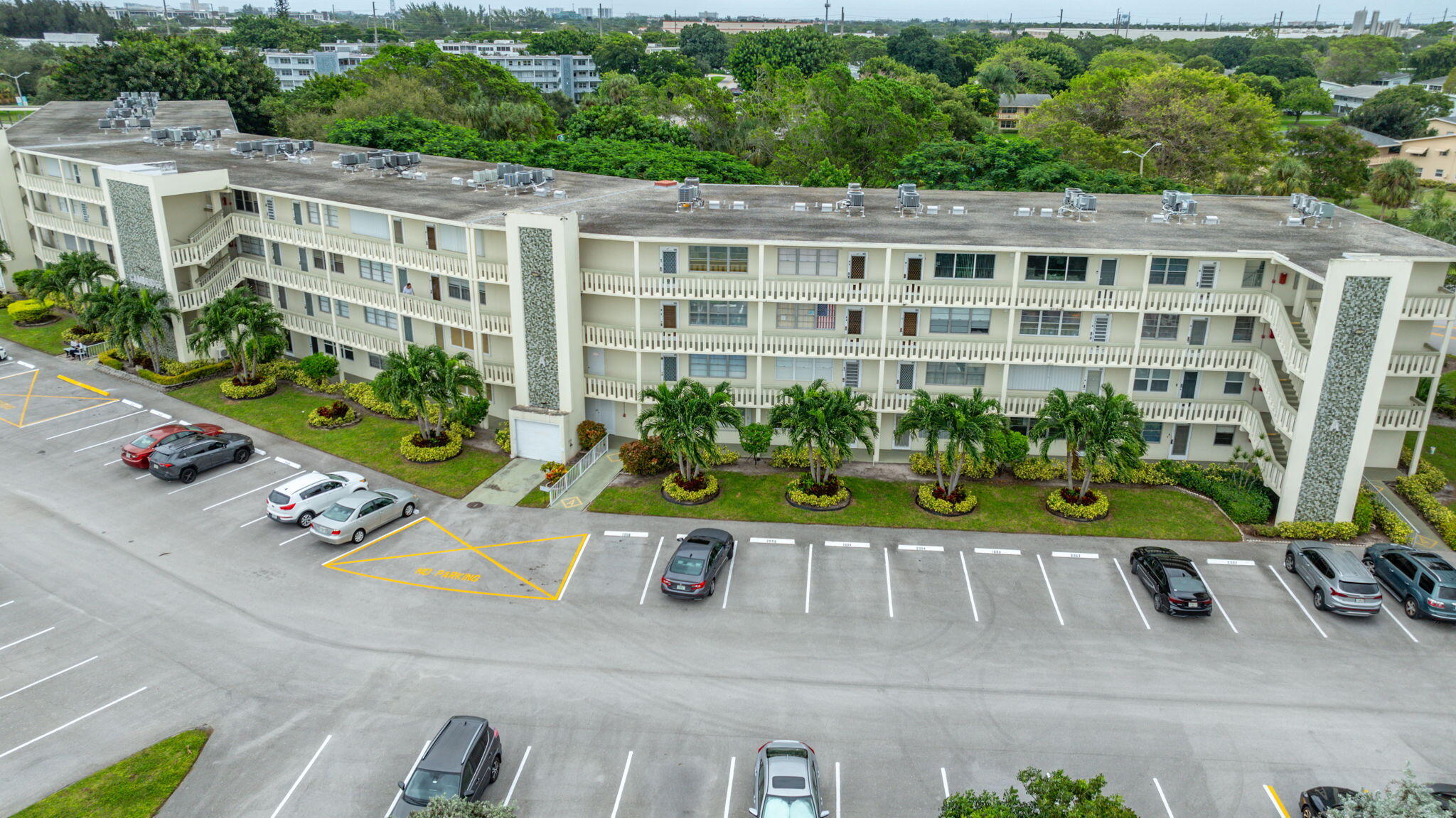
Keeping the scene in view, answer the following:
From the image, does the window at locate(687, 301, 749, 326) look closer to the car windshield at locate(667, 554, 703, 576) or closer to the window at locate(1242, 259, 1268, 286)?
the car windshield at locate(667, 554, 703, 576)

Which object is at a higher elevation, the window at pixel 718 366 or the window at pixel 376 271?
the window at pixel 376 271

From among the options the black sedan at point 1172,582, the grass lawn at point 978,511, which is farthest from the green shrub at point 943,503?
the black sedan at point 1172,582

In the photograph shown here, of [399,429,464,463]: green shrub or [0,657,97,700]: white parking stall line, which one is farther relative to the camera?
[399,429,464,463]: green shrub

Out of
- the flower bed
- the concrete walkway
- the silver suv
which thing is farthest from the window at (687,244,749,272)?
the silver suv

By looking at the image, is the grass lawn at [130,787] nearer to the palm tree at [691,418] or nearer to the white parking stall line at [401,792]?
the white parking stall line at [401,792]

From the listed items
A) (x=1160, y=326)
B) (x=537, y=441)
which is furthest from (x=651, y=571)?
(x=1160, y=326)

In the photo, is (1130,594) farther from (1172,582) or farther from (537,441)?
(537,441)
